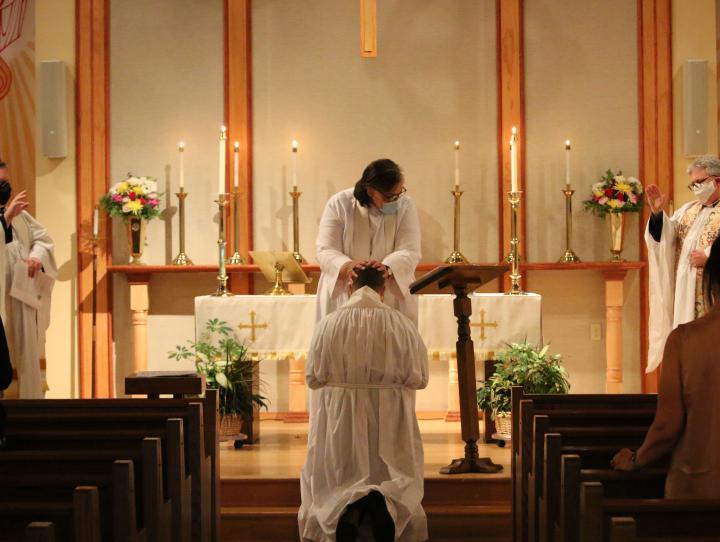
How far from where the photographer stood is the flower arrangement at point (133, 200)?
7.91 metres

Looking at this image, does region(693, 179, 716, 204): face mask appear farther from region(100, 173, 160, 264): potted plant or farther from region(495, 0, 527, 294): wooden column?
region(100, 173, 160, 264): potted plant

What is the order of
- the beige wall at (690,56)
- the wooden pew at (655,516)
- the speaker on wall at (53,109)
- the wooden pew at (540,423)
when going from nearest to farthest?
1. the wooden pew at (655,516)
2. the wooden pew at (540,423)
3. the beige wall at (690,56)
4. the speaker on wall at (53,109)

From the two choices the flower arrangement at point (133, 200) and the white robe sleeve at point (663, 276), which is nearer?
the white robe sleeve at point (663, 276)

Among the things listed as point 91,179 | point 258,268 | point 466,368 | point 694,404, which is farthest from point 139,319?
point 694,404

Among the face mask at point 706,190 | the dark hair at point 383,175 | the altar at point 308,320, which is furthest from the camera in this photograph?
the altar at point 308,320

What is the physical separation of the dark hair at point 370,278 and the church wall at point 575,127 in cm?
382

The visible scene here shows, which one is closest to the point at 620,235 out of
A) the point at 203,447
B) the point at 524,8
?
the point at 524,8

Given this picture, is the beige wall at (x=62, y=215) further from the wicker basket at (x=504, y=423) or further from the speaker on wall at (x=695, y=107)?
the speaker on wall at (x=695, y=107)

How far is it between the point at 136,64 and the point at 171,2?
595 millimetres

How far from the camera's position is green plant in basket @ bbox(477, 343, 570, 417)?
6426mm

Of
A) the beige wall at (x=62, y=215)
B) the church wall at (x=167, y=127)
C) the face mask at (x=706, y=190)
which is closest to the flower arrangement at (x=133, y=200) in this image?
the church wall at (x=167, y=127)

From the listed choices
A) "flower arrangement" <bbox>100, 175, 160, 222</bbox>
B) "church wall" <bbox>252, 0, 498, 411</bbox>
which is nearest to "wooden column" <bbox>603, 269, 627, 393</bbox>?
"church wall" <bbox>252, 0, 498, 411</bbox>

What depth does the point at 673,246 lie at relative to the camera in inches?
261

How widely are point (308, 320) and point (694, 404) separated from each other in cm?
442
